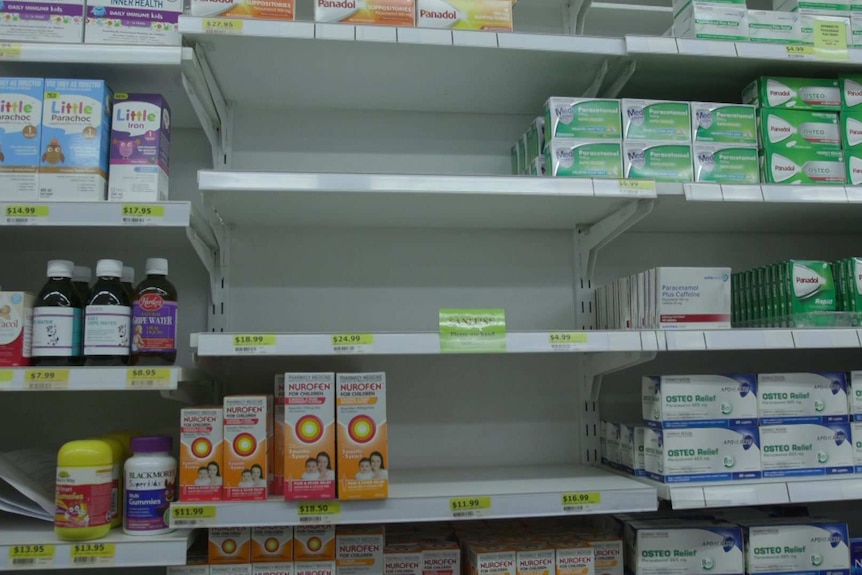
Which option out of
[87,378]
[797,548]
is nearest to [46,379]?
[87,378]

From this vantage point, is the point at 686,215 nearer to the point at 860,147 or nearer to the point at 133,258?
the point at 860,147

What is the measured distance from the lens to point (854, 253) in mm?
2240

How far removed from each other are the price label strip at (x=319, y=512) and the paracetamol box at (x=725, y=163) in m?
1.26

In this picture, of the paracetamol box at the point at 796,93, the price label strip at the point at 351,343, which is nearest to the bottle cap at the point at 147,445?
the price label strip at the point at 351,343

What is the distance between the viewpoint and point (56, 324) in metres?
1.47

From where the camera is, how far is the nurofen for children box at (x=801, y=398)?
1.66 m

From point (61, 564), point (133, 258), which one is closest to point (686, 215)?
point (133, 258)

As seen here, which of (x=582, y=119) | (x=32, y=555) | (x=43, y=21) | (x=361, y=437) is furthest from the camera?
(x=582, y=119)

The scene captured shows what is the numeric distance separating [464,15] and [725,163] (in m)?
0.81

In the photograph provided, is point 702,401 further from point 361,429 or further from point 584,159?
point 361,429

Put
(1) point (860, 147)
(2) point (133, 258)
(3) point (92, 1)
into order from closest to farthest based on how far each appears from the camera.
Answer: (3) point (92, 1) → (1) point (860, 147) → (2) point (133, 258)

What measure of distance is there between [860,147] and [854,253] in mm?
606

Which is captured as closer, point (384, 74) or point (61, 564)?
point (61, 564)

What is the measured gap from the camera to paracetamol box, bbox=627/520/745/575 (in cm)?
161
